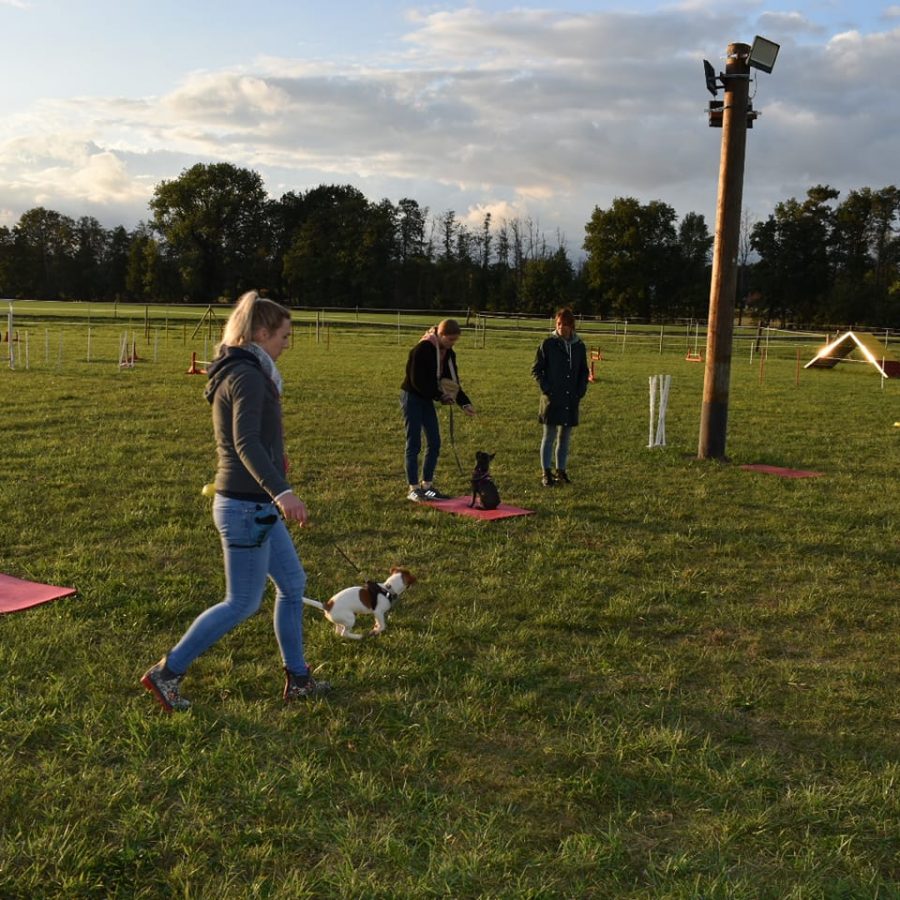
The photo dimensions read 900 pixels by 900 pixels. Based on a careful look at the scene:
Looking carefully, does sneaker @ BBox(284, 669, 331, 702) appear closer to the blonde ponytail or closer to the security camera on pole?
the blonde ponytail

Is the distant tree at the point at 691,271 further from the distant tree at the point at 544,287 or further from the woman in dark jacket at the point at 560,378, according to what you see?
the woman in dark jacket at the point at 560,378

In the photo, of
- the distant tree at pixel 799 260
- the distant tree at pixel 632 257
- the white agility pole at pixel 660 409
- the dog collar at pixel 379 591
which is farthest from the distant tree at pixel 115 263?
the dog collar at pixel 379 591

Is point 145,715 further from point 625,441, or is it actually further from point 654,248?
point 654,248

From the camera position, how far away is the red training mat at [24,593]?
5.21 metres

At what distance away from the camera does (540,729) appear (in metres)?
3.87

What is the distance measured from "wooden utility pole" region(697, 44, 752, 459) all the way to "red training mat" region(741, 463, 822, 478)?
2.86 feet

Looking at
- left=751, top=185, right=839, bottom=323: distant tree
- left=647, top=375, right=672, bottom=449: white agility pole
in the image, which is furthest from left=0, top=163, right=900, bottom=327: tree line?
left=647, top=375, right=672, bottom=449: white agility pole

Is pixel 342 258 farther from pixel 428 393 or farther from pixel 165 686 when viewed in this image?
pixel 165 686

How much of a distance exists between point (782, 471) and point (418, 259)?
79.5 metres

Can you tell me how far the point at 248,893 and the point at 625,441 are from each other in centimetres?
1010

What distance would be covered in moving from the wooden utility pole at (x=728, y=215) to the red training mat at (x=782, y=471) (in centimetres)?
87

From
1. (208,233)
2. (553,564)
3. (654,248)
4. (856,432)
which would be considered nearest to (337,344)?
(856,432)

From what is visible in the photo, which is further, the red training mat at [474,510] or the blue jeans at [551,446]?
the blue jeans at [551,446]

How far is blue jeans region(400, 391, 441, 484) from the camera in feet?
27.6
